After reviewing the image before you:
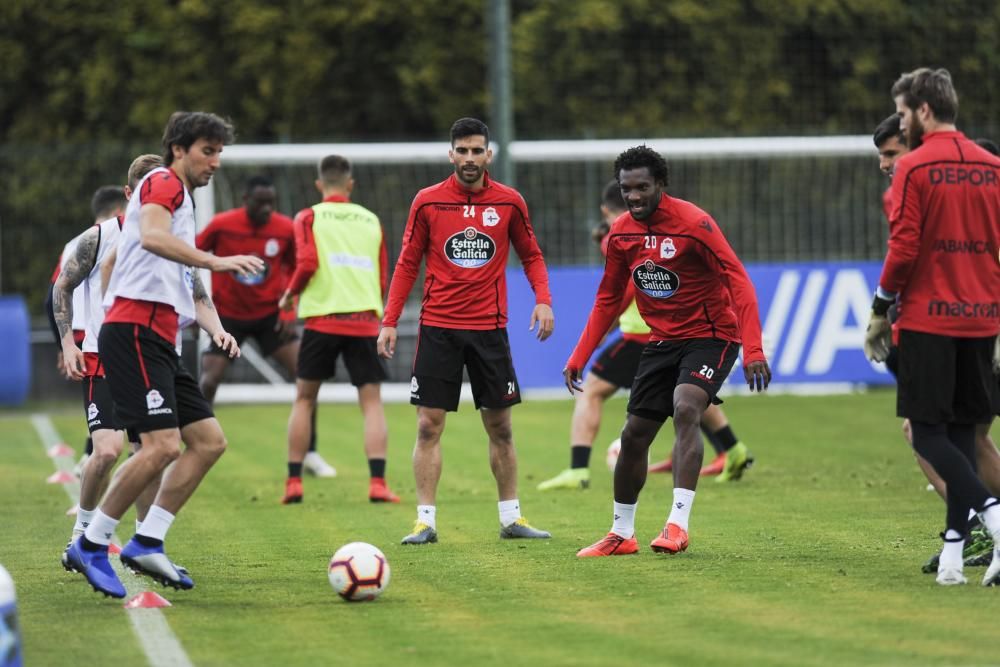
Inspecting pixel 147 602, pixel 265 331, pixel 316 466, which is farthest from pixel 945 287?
pixel 265 331

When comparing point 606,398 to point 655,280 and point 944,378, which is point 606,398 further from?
point 944,378

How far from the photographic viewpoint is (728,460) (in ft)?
42.5

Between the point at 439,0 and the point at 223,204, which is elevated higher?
the point at 439,0

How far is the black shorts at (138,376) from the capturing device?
7680 mm

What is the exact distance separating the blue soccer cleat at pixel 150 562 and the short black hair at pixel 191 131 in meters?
1.82

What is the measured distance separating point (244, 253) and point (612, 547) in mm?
6525

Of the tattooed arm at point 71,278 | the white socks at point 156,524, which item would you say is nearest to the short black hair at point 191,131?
the tattooed arm at point 71,278

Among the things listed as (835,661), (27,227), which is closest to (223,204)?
(27,227)

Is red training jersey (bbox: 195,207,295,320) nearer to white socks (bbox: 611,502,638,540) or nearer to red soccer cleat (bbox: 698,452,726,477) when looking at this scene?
red soccer cleat (bbox: 698,452,726,477)

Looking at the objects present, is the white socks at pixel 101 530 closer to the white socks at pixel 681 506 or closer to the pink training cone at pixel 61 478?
the white socks at pixel 681 506

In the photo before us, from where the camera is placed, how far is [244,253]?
14.6 m

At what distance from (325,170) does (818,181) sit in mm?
12054

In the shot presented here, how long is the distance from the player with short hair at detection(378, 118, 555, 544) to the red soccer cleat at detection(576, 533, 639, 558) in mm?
842

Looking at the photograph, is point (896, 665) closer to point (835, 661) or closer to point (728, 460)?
point (835, 661)
